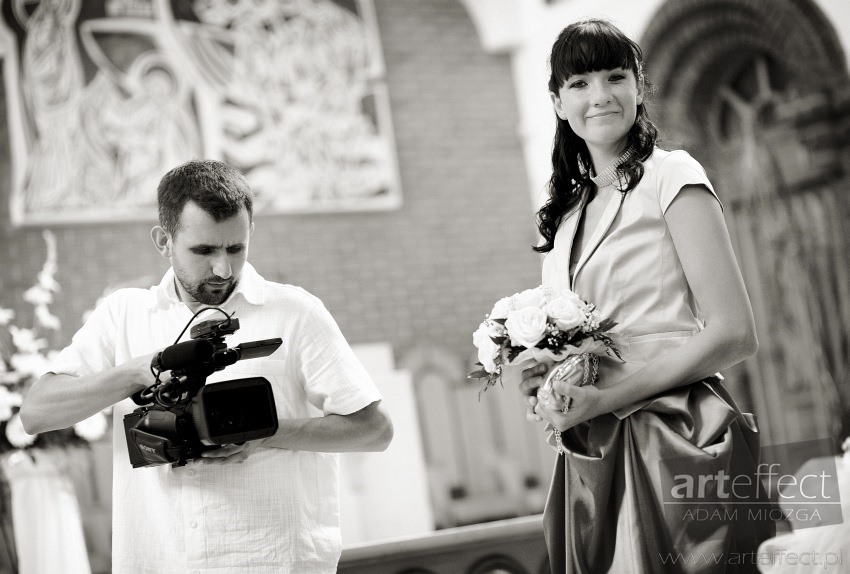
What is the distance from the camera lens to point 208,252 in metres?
2.17

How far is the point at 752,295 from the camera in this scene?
21.6ft

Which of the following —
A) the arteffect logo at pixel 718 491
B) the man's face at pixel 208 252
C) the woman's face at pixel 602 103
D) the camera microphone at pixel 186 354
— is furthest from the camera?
the man's face at pixel 208 252

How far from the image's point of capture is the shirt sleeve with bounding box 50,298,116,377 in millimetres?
2215

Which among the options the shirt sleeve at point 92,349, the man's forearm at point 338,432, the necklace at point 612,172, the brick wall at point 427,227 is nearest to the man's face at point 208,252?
the shirt sleeve at point 92,349

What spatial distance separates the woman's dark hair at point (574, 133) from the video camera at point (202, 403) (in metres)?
0.75

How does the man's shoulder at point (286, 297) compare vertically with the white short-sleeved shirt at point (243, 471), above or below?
above

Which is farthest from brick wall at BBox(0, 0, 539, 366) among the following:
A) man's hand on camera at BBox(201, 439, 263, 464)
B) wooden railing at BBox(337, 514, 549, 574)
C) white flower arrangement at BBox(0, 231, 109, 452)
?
man's hand on camera at BBox(201, 439, 263, 464)

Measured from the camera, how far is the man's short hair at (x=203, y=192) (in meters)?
2.17

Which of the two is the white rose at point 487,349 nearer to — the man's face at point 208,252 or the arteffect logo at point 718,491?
the arteffect logo at point 718,491

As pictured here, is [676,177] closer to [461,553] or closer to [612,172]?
[612,172]

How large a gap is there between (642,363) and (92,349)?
1.30 m

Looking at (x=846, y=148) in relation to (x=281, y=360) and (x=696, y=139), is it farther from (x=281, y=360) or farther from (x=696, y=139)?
(x=281, y=360)

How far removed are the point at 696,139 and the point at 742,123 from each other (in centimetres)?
35

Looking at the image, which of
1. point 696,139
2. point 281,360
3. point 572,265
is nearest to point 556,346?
point 572,265
